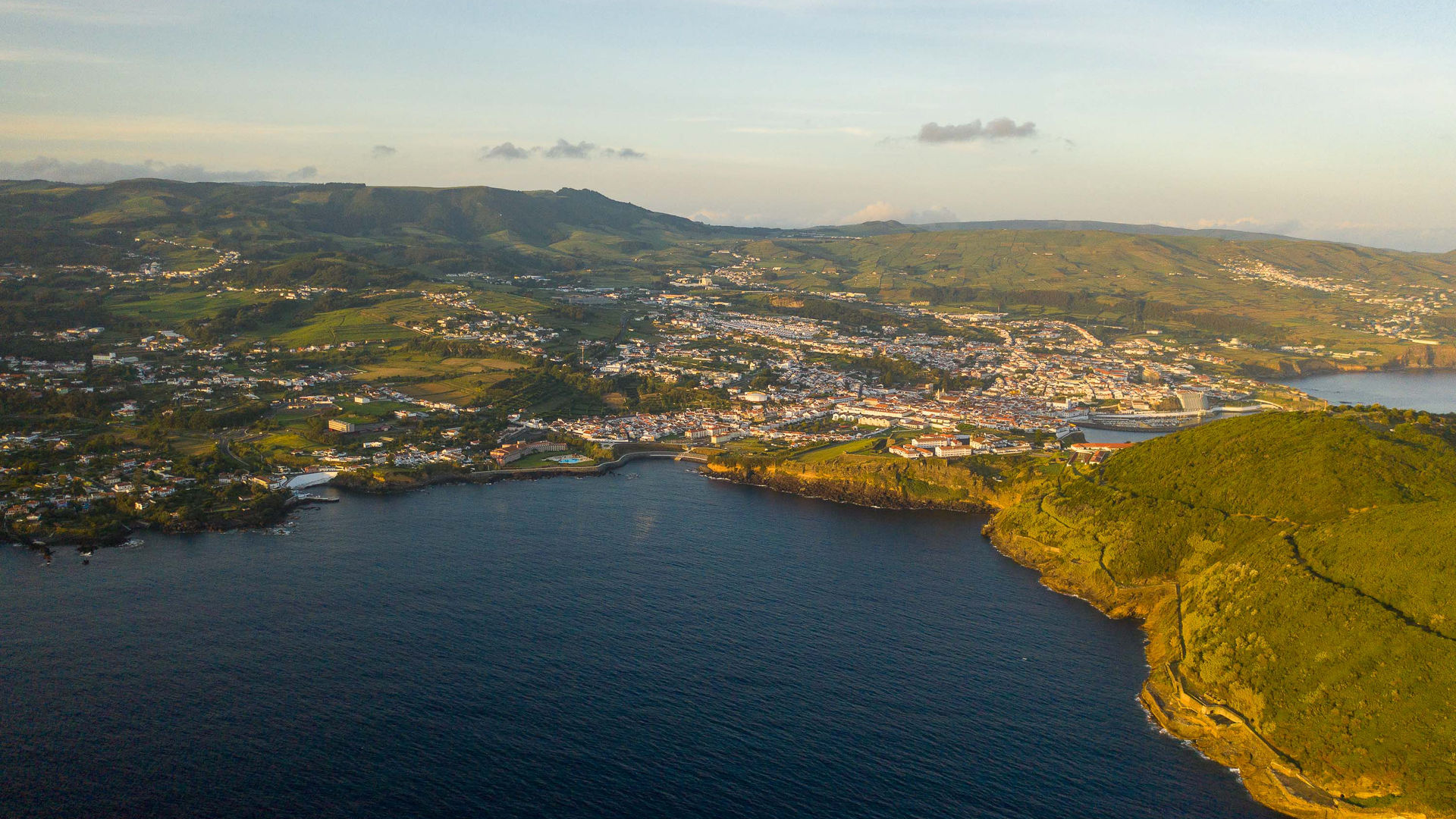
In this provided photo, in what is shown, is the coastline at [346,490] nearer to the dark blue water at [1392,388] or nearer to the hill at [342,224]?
the dark blue water at [1392,388]

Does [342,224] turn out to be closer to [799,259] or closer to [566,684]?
[799,259]

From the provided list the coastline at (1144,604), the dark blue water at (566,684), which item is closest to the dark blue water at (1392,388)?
the coastline at (1144,604)

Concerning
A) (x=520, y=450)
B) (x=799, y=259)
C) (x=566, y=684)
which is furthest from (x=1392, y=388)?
(x=799, y=259)

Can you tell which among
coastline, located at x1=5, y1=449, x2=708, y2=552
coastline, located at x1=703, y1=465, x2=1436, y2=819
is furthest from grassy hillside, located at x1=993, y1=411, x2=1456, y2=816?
coastline, located at x1=5, y1=449, x2=708, y2=552

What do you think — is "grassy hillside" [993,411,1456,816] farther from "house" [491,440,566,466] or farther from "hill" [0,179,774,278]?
"hill" [0,179,774,278]

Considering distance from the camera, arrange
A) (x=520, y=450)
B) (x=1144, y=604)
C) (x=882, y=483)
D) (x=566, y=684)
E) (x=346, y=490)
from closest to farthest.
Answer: (x=566, y=684) < (x=1144, y=604) < (x=346, y=490) < (x=882, y=483) < (x=520, y=450)

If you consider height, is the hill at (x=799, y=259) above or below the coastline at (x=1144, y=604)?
above

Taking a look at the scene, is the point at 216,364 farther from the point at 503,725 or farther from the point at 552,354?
the point at 503,725
